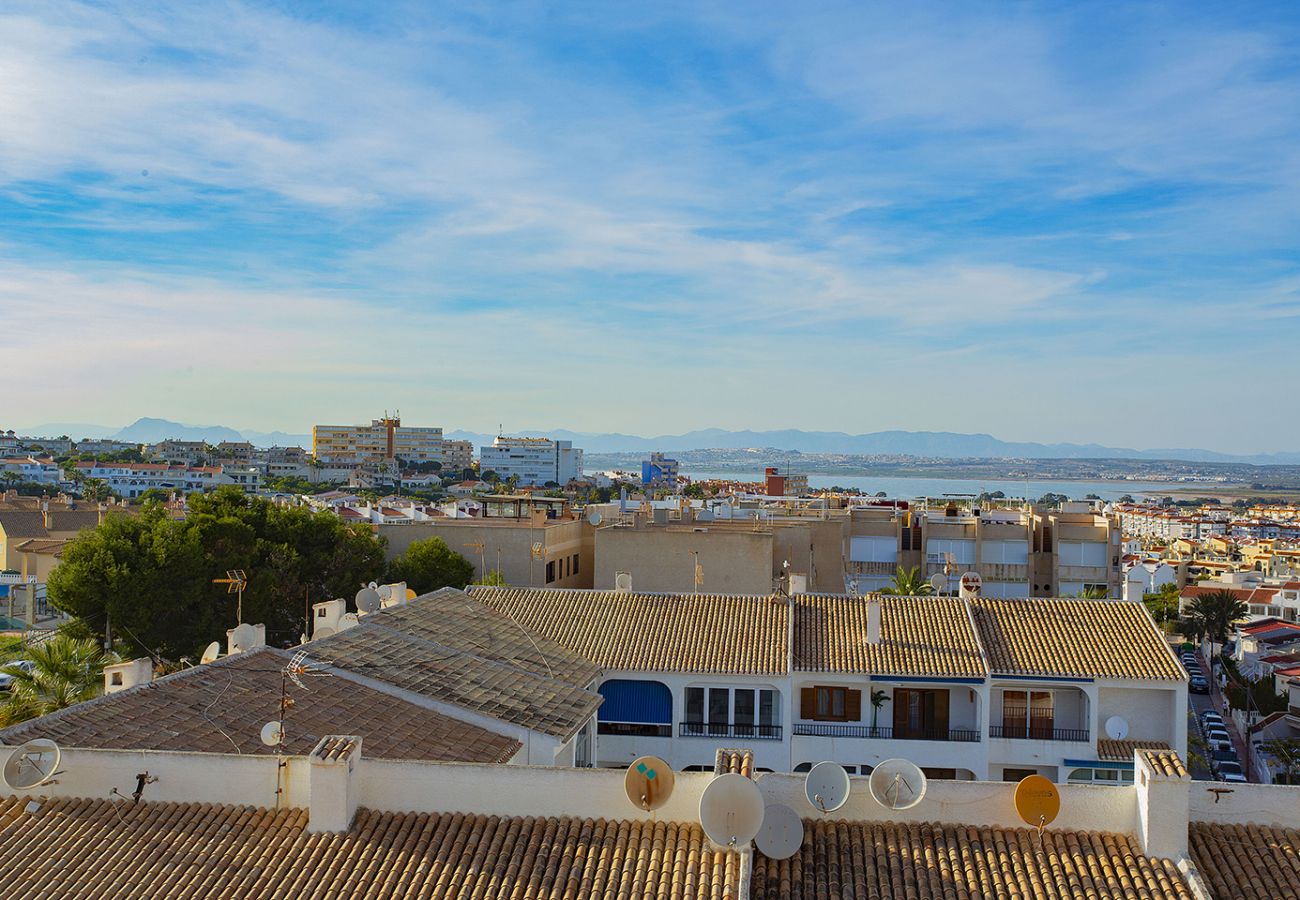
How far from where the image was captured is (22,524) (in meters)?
78.2

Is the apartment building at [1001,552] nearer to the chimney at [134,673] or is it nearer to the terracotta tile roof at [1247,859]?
the chimney at [134,673]

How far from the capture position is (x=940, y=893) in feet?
35.2

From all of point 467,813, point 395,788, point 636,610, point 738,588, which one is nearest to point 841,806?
point 467,813

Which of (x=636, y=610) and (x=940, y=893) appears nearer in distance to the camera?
(x=940, y=893)

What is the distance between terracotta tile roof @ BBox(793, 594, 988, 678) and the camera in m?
23.4

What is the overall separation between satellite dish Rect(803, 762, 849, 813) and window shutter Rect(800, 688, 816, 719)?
501 inches

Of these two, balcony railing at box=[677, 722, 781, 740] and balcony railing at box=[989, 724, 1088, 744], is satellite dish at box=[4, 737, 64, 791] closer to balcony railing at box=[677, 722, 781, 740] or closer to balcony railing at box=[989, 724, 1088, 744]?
balcony railing at box=[677, 722, 781, 740]

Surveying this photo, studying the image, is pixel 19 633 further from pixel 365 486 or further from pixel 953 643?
pixel 365 486

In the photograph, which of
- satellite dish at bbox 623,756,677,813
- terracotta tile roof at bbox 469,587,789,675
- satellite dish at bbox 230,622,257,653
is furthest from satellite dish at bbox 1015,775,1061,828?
satellite dish at bbox 230,622,257,653

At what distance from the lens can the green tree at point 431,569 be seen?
42469mm

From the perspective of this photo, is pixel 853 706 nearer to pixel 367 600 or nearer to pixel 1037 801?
pixel 367 600

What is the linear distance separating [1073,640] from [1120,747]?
2272 millimetres

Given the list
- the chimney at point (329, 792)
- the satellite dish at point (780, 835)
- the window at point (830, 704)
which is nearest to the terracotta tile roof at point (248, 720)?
the chimney at point (329, 792)

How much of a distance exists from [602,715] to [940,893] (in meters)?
13.8
